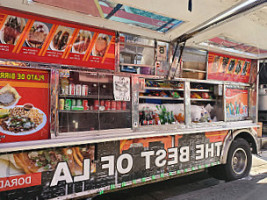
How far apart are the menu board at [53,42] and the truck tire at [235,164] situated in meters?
3.34

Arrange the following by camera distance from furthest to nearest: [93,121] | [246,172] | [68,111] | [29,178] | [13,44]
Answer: [246,172], [93,121], [68,111], [13,44], [29,178]

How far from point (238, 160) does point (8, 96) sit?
16.3ft

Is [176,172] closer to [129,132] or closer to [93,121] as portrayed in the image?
[129,132]

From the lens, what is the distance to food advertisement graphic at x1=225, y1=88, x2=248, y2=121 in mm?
4996

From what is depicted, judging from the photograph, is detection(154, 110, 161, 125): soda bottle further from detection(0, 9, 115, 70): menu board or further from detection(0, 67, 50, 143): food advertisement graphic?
detection(0, 67, 50, 143): food advertisement graphic

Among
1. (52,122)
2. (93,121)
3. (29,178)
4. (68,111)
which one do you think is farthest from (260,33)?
(29,178)

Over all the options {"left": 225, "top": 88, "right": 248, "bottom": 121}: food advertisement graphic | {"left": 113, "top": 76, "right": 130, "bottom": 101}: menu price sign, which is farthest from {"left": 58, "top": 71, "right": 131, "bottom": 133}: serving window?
{"left": 225, "top": 88, "right": 248, "bottom": 121}: food advertisement graphic

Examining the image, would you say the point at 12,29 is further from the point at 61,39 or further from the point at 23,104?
the point at 23,104

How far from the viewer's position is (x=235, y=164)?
449 cm

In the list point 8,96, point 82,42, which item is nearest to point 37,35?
point 82,42

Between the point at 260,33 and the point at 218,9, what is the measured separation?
5.55 ft

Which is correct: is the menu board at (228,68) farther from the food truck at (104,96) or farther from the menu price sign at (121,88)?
Result: the menu price sign at (121,88)

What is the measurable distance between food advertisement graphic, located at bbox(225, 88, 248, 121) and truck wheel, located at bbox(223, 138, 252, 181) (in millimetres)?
764

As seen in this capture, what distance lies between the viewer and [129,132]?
10.8 ft
